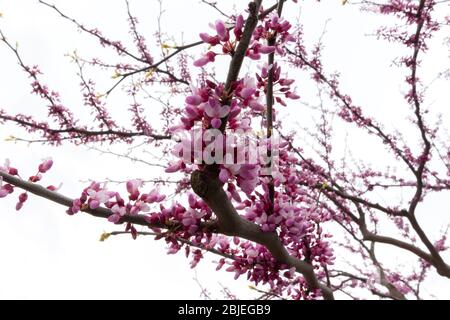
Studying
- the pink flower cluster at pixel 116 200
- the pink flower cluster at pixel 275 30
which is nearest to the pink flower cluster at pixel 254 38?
the pink flower cluster at pixel 275 30

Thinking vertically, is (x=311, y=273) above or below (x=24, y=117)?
below

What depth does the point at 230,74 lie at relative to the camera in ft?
4.84

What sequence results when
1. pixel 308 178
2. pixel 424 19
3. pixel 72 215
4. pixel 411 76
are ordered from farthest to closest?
pixel 308 178
pixel 411 76
pixel 424 19
pixel 72 215

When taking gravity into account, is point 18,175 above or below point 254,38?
below

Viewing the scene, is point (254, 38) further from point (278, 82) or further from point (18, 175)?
point (18, 175)

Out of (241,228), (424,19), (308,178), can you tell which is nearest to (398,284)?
(308,178)

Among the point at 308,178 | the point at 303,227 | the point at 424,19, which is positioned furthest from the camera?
the point at 308,178

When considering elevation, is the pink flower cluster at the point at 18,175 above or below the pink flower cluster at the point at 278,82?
below

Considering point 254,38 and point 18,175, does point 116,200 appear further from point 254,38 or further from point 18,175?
point 254,38

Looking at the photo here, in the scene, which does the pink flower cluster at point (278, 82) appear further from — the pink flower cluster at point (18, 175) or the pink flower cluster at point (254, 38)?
the pink flower cluster at point (18, 175)

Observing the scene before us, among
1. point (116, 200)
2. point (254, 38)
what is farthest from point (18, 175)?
point (254, 38)
